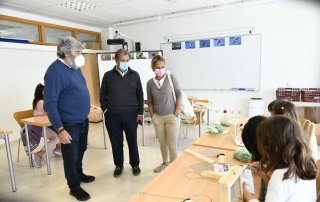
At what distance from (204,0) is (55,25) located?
3.52 meters

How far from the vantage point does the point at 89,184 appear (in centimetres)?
271

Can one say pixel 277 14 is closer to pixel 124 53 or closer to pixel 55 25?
pixel 124 53

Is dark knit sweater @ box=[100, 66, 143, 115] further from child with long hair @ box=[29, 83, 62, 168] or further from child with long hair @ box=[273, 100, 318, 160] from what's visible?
child with long hair @ box=[273, 100, 318, 160]

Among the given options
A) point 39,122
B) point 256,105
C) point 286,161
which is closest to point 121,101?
point 39,122

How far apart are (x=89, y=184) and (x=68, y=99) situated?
118 centimetres

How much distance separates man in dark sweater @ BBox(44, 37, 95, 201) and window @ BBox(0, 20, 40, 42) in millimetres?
3473

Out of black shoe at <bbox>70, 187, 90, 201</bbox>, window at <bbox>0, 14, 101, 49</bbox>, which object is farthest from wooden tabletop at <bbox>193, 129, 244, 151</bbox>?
window at <bbox>0, 14, 101, 49</bbox>

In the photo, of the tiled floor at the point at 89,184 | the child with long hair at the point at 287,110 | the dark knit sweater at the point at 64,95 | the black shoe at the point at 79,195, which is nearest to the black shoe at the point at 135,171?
the tiled floor at the point at 89,184

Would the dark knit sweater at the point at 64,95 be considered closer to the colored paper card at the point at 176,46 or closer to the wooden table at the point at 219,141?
the wooden table at the point at 219,141

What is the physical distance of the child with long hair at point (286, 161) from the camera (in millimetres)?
965

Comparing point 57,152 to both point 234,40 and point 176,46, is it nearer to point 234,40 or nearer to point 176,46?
point 176,46

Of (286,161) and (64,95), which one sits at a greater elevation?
(64,95)

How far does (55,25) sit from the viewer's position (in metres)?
5.48

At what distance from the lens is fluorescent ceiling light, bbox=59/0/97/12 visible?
14.4 ft
